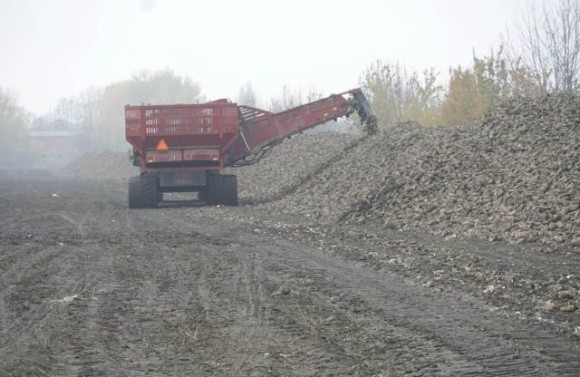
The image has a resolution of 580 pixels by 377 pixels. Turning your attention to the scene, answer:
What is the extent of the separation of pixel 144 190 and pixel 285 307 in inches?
613

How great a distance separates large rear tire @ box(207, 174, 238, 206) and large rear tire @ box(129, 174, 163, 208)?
1.60 metres

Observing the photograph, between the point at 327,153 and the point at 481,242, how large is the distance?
16693 millimetres

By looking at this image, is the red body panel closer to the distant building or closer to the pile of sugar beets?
Answer: the pile of sugar beets

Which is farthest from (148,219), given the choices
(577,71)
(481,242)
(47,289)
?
(577,71)

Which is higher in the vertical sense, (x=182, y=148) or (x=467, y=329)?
(x=182, y=148)

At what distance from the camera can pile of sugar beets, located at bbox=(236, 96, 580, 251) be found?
13.7 m

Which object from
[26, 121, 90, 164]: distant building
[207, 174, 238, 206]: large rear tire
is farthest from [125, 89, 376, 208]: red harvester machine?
[26, 121, 90, 164]: distant building

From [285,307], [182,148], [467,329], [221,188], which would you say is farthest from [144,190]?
[467,329]

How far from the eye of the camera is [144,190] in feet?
73.8

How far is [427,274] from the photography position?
9.58 meters

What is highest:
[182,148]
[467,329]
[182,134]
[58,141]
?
[58,141]

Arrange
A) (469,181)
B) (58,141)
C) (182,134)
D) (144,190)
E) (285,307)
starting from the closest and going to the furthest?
(285,307) → (469,181) → (182,134) → (144,190) → (58,141)

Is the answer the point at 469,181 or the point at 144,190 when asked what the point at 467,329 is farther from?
the point at 144,190

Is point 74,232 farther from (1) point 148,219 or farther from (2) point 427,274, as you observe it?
(2) point 427,274
